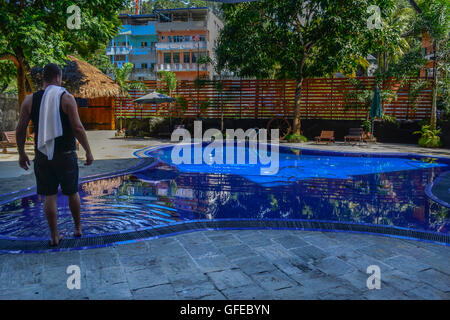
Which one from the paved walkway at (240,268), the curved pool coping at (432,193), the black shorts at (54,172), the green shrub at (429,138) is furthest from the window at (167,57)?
the paved walkway at (240,268)

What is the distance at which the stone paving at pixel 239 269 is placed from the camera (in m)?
2.54

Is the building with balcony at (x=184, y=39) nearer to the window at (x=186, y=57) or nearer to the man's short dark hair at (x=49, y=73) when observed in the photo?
the window at (x=186, y=57)

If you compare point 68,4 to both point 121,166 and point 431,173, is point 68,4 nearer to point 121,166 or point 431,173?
point 121,166

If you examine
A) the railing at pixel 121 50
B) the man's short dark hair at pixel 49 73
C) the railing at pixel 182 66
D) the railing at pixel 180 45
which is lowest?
the man's short dark hair at pixel 49 73

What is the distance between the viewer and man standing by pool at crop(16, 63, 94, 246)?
3.18 meters

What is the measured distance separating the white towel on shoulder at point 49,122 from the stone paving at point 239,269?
3.36 feet

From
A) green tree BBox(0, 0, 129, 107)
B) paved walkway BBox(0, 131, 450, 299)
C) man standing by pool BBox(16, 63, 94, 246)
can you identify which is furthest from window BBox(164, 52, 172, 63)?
paved walkway BBox(0, 131, 450, 299)

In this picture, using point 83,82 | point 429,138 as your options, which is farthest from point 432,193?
point 83,82

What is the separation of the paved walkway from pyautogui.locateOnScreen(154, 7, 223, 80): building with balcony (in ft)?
117

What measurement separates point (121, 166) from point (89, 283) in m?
6.17

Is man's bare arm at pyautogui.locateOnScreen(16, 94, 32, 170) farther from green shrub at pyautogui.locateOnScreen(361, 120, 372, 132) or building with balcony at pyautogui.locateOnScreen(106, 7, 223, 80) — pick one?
building with balcony at pyautogui.locateOnScreen(106, 7, 223, 80)

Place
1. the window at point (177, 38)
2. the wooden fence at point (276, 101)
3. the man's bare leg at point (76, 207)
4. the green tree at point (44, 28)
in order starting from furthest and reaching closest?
the window at point (177, 38) < the wooden fence at point (276, 101) < the green tree at point (44, 28) < the man's bare leg at point (76, 207)
